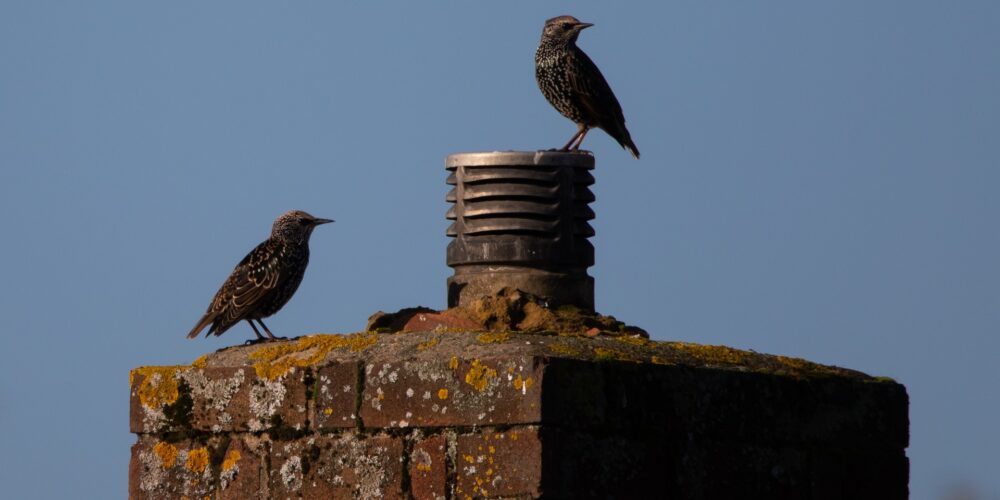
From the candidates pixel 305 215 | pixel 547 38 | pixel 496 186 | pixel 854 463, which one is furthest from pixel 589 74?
pixel 854 463

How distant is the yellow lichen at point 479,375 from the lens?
493cm

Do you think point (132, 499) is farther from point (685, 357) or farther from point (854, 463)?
point (854, 463)

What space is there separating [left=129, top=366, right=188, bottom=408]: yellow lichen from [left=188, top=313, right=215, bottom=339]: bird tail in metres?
1.73

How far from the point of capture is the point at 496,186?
6172 millimetres

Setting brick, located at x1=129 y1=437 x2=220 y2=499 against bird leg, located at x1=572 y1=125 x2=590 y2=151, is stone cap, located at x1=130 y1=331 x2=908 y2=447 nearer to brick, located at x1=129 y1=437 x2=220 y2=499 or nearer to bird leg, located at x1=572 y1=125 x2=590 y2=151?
brick, located at x1=129 y1=437 x2=220 y2=499

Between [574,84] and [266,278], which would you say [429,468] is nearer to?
[266,278]

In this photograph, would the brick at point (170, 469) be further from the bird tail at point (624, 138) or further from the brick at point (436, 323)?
the bird tail at point (624, 138)

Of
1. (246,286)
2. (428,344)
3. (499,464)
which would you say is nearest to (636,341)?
(428,344)

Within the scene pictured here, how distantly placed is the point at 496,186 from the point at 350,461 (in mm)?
1397

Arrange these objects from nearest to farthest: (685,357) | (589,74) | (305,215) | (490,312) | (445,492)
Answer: (445,492) < (685,357) < (490,312) < (305,215) < (589,74)

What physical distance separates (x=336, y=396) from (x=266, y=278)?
258 centimetres

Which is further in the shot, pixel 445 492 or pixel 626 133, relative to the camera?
pixel 626 133

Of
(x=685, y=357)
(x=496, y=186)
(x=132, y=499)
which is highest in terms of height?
(x=496, y=186)

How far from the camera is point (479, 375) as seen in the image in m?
4.95
